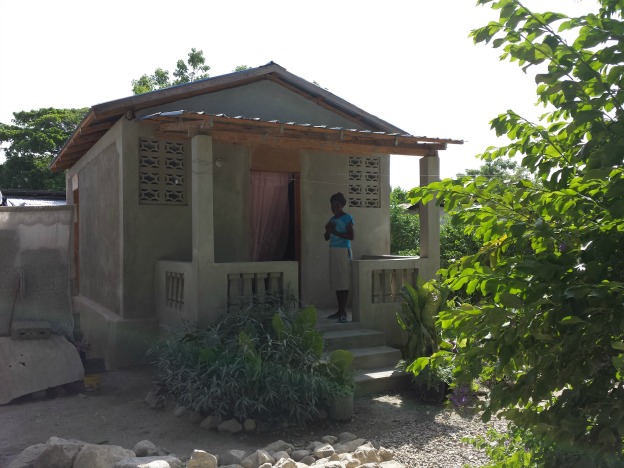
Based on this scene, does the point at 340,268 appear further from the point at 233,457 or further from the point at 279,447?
the point at 233,457

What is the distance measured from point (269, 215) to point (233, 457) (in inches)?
214

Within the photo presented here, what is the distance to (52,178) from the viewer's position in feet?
88.0

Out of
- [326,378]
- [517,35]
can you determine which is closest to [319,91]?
[326,378]

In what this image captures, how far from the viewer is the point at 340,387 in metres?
6.00

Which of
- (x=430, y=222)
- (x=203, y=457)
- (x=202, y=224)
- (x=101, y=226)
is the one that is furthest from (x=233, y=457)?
(x=101, y=226)

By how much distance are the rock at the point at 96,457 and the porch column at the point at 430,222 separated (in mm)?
5442

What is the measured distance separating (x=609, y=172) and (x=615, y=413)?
0.77 meters

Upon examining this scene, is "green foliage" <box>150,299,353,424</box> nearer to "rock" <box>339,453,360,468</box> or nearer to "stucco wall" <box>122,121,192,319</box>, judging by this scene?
"rock" <box>339,453,360,468</box>

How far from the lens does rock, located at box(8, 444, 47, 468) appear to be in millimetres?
4383

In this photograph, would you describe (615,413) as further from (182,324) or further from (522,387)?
(182,324)

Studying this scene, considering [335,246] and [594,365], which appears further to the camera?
[335,246]

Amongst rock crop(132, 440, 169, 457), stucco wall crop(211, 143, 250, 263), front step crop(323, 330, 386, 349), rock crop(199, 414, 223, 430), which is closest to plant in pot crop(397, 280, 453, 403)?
front step crop(323, 330, 386, 349)

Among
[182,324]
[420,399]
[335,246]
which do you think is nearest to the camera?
[420,399]

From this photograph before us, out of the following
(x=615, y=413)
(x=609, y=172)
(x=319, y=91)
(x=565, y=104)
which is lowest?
(x=615, y=413)
